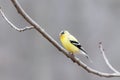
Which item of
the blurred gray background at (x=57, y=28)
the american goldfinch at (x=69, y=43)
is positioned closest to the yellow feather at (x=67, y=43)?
the american goldfinch at (x=69, y=43)

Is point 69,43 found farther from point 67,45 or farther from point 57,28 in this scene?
point 57,28

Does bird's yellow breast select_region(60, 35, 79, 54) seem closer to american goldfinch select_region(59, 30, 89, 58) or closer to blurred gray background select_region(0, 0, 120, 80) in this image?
american goldfinch select_region(59, 30, 89, 58)

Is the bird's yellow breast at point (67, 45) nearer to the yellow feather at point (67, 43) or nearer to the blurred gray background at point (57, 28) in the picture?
the yellow feather at point (67, 43)

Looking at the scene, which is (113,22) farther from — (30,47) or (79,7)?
(30,47)

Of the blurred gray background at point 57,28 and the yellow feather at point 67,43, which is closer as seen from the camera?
the yellow feather at point 67,43

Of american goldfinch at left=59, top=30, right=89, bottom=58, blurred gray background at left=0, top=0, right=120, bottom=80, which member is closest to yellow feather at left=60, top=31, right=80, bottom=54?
american goldfinch at left=59, top=30, right=89, bottom=58

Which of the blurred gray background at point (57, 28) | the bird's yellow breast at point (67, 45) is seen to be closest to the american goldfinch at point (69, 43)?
the bird's yellow breast at point (67, 45)

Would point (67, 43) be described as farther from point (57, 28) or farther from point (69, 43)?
point (57, 28)

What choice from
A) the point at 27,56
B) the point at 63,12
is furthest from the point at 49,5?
the point at 27,56

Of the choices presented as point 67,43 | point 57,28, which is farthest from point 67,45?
point 57,28

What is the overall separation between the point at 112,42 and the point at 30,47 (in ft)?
3.71

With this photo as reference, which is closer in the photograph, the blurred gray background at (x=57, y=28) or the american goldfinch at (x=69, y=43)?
the american goldfinch at (x=69, y=43)

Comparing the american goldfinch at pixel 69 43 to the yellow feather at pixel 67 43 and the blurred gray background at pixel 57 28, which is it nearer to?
the yellow feather at pixel 67 43

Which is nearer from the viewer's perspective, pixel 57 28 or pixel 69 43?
pixel 69 43
